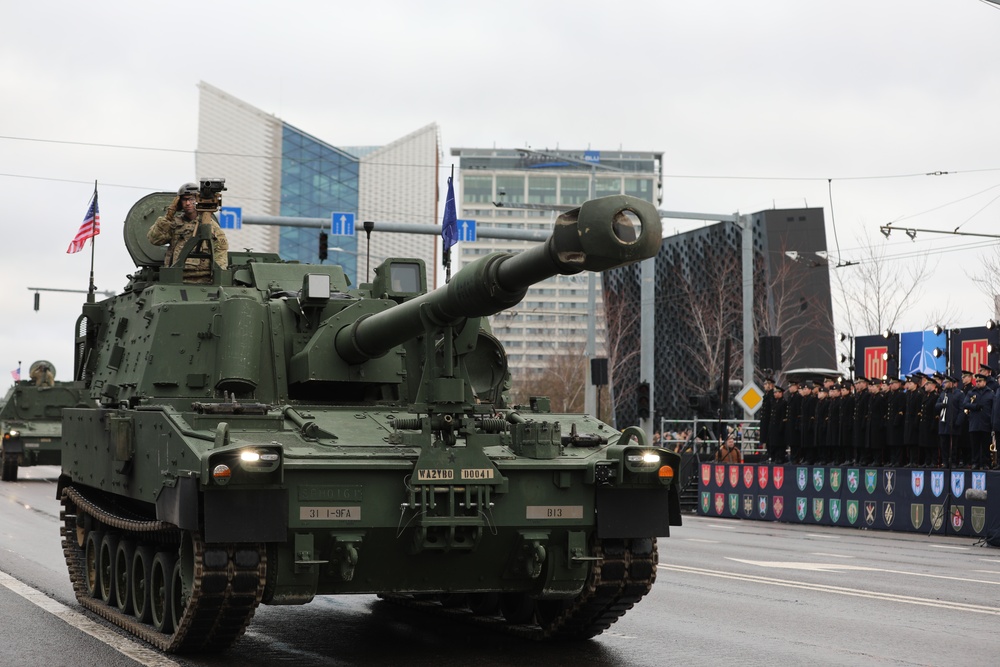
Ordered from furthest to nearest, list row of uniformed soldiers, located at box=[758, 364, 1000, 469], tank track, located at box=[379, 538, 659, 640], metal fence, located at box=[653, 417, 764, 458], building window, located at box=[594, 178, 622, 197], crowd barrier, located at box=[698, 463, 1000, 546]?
1. building window, located at box=[594, 178, 622, 197]
2. metal fence, located at box=[653, 417, 764, 458]
3. row of uniformed soldiers, located at box=[758, 364, 1000, 469]
4. crowd barrier, located at box=[698, 463, 1000, 546]
5. tank track, located at box=[379, 538, 659, 640]

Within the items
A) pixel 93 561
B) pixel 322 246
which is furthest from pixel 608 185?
pixel 93 561

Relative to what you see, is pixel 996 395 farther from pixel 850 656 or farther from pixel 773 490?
pixel 850 656

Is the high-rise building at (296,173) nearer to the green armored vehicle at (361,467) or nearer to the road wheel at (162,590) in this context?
the green armored vehicle at (361,467)

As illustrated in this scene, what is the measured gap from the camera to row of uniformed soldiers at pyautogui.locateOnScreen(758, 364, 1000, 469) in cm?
2356

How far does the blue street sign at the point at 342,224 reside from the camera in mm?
29953

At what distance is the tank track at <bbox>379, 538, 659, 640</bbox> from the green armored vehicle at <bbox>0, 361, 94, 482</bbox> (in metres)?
23.4

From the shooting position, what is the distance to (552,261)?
25.3 ft

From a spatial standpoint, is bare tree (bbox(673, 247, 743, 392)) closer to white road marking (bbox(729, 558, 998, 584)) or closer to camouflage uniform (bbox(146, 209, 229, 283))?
white road marking (bbox(729, 558, 998, 584))

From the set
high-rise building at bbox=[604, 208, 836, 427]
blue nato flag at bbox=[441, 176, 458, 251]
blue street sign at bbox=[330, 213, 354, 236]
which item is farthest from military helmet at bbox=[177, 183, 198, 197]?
high-rise building at bbox=[604, 208, 836, 427]

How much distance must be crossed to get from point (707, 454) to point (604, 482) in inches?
830

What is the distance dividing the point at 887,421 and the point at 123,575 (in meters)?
16.7

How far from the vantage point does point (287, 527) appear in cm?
944

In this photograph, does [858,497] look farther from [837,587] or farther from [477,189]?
[477,189]

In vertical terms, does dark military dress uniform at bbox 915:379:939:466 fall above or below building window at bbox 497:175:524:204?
below
